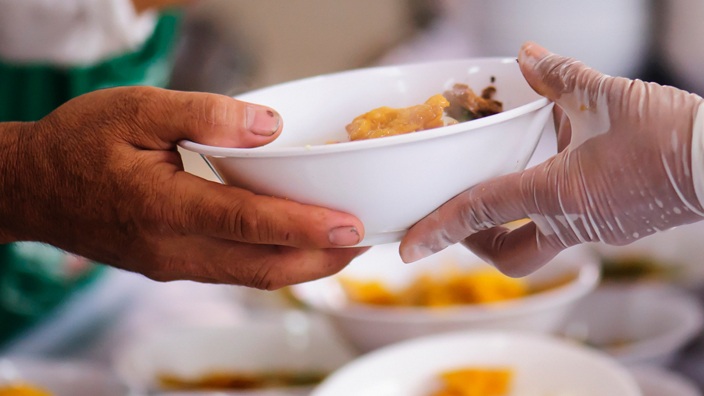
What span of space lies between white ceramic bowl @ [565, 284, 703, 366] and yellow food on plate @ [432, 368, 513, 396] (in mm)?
249

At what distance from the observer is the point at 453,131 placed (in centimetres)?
49

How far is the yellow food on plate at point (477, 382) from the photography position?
0.91 meters

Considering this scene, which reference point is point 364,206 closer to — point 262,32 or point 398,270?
point 398,270

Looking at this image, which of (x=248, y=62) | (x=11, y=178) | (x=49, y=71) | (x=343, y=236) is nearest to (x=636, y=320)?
(x=343, y=236)

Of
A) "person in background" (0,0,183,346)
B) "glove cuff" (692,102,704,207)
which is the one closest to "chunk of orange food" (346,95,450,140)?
"glove cuff" (692,102,704,207)

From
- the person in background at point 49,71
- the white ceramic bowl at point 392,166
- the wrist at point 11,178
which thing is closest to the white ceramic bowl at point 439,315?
the white ceramic bowl at point 392,166

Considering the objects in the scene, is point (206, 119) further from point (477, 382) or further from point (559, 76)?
point (477, 382)

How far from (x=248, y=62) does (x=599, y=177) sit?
8.03 feet

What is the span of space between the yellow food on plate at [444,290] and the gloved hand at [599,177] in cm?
59

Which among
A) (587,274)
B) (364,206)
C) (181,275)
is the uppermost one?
(364,206)

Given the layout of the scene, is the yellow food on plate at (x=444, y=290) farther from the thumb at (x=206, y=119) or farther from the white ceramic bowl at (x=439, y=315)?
the thumb at (x=206, y=119)

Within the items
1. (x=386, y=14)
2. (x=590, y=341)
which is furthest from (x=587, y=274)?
(x=386, y=14)

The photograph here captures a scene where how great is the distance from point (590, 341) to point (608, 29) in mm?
1659

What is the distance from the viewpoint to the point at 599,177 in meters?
0.53
